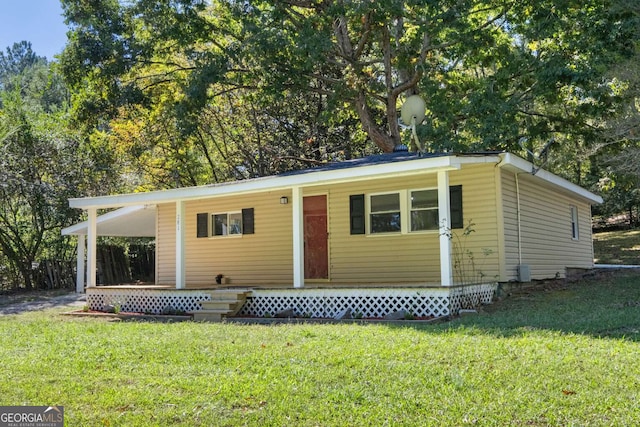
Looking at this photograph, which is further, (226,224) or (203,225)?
(203,225)

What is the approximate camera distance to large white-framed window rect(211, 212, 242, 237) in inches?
563

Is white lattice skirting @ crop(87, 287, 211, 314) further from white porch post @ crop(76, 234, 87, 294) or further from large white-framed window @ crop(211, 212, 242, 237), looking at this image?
white porch post @ crop(76, 234, 87, 294)

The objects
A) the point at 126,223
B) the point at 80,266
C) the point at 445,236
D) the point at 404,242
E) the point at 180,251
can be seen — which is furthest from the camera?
the point at 80,266

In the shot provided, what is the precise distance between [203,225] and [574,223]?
1003 centimetres

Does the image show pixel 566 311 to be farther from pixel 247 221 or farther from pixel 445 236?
pixel 247 221

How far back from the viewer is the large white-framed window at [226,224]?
14.3m

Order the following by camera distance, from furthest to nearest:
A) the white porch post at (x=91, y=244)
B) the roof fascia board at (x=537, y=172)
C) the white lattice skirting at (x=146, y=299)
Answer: the white porch post at (x=91, y=244), the white lattice skirting at (x=146, y=299), the roof fascia board at (x=537, y=172)

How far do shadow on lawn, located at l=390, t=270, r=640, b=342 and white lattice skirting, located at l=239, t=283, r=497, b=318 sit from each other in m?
0.42

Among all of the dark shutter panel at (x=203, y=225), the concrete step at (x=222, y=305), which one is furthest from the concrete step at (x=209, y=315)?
the dark shutter panel at (x=203, y=225)

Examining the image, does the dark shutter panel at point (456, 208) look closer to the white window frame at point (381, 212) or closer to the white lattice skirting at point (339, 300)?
the white window frame at point (381, 212)

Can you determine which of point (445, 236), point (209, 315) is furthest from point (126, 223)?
point (445, 236)

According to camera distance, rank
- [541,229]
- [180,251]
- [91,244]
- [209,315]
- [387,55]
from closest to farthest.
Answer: [209,315]
[180,251]
[541,229]
[91,244]
[387,55]

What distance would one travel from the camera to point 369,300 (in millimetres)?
10008

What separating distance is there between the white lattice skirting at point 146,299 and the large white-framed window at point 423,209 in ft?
14.9
